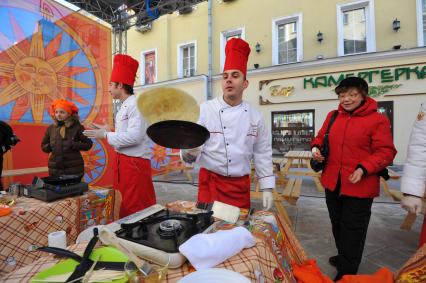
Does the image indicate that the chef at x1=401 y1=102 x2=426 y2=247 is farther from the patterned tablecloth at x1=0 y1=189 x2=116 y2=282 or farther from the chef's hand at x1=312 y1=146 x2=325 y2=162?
the patterned tablecloth at x1=0 y1=189 x2=116 y2=282

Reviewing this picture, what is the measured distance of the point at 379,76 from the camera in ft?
24.0

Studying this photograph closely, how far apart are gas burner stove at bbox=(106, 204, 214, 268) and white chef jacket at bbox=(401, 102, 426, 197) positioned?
54.0 inches

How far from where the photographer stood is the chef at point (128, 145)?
228 centimetres

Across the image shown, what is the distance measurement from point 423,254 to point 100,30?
5002 millimetres

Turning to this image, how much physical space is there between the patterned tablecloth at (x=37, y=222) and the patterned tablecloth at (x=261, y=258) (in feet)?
1.48

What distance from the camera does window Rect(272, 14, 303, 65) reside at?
834 cm

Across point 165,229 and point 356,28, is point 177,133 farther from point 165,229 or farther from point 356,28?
point 356,28

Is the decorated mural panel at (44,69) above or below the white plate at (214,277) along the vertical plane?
above

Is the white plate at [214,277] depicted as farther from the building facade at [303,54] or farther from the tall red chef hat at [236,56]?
the building facade at [303,54]

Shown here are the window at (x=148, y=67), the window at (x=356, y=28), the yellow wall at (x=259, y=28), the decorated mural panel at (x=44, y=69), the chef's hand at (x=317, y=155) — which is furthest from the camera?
the window at (x=148, y=67)

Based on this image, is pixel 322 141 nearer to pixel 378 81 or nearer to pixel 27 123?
pixel 27 123

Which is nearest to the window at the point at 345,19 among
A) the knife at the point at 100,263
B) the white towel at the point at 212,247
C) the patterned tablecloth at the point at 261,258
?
the patterned tablecloth at the point at 261,258

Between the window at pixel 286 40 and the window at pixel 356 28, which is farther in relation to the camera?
the window at pixel 286 40

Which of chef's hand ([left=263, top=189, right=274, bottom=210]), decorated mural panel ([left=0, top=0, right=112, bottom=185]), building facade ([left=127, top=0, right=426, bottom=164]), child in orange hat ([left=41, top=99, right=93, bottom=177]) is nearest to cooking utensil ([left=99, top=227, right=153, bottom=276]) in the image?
chef's hand ([left=263, top=189, right=274, bottom=210])
